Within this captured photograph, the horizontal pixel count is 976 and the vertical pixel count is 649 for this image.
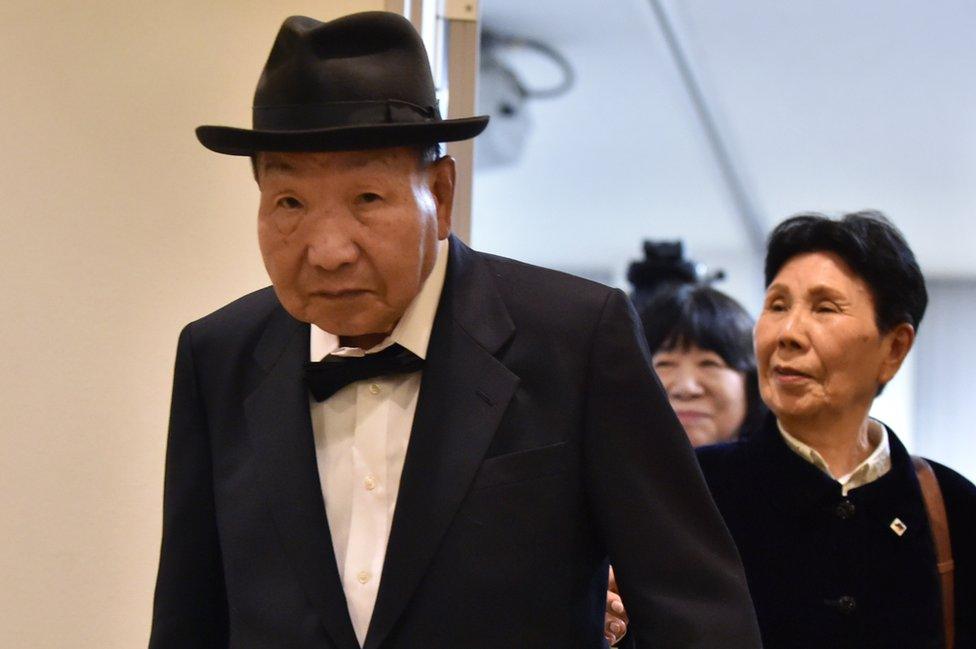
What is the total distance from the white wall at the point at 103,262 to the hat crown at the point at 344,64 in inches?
32.0

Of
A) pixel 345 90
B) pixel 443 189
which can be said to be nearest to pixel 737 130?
pixel 443 189

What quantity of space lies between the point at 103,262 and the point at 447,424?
983mm

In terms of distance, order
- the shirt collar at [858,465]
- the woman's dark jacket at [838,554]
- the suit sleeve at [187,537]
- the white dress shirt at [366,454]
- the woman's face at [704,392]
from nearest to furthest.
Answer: the white dress shirt at [366,454] < the suit sleeve at [187,537] < the woman's dark jacket at [838,554] < the shirt collar at [858,465] < the woman's face at [704,392]

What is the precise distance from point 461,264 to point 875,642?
1.03 meters

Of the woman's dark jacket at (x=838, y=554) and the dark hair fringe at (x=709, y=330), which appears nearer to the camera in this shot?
the woman's dark jacket at (x=838, y=554)

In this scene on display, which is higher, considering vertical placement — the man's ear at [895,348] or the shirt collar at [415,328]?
the man's ear at [895,348]

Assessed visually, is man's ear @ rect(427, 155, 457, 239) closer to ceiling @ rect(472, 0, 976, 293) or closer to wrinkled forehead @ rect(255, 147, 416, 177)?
wrinkled forehead @ rect(255, 147, 416, 177)

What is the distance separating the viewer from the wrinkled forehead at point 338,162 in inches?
56.6

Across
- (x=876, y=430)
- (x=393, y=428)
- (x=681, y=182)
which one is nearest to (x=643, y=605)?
(x=393, y=428)

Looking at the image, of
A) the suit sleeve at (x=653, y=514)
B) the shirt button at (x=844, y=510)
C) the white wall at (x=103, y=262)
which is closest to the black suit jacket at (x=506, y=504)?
the suit sleeve at (x=653, y=514)

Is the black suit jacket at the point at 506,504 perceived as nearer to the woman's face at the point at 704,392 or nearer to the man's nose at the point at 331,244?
the man's nose at the point at 331,244

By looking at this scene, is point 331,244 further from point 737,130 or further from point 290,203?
point 737,130

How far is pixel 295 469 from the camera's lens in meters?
1.54

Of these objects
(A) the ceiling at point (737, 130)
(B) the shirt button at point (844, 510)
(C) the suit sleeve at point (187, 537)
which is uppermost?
(A) the ceiling at point (737, 130)
